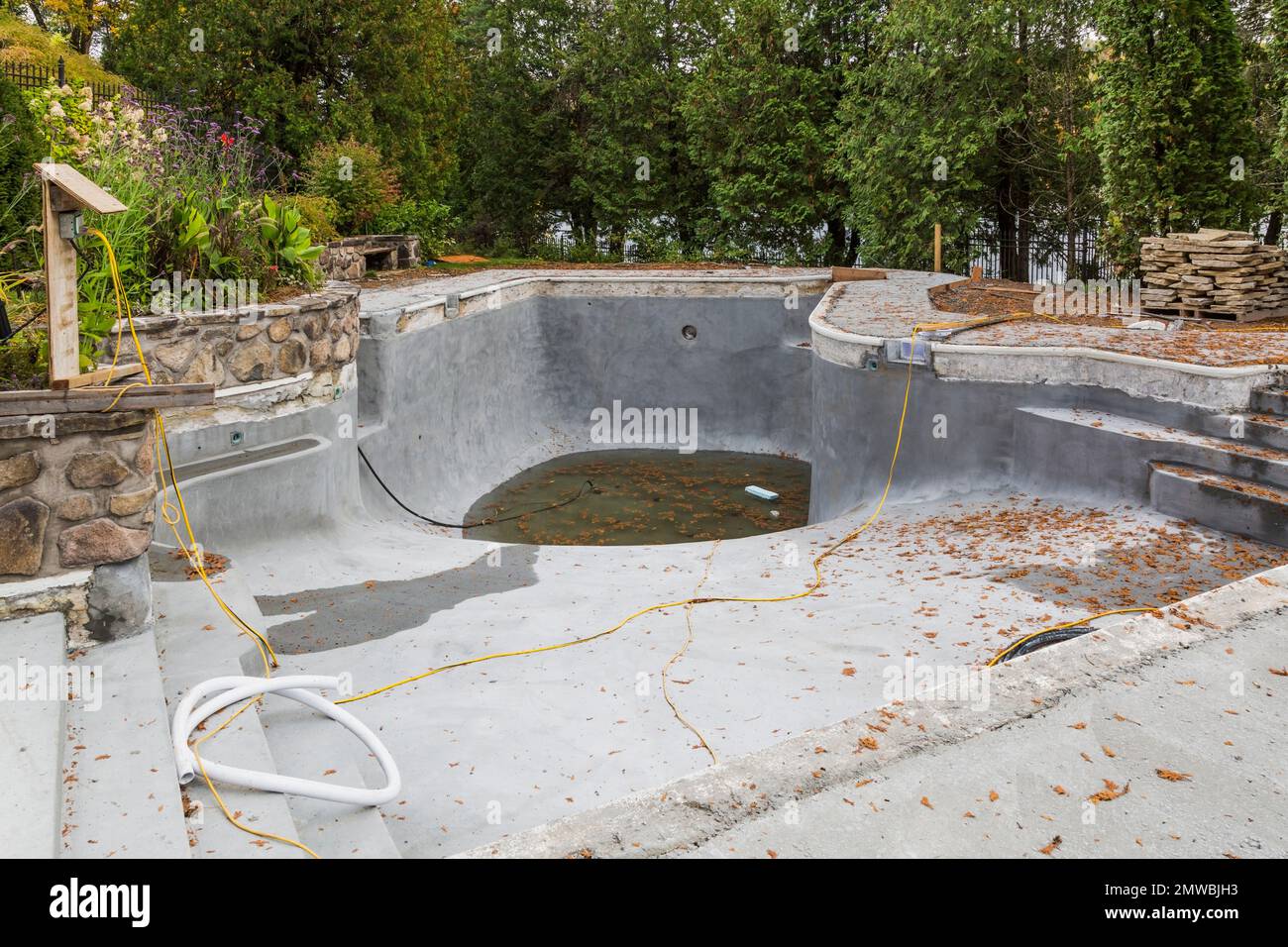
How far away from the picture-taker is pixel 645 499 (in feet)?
46.4

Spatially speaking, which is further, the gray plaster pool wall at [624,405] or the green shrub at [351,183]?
the green shrub at [351,183]

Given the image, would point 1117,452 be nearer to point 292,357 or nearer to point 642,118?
point 292,357

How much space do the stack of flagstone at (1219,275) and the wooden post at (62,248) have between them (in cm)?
1083

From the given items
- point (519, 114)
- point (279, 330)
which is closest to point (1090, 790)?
point (279, 330)

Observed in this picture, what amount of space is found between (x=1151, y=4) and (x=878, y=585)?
11322 mm

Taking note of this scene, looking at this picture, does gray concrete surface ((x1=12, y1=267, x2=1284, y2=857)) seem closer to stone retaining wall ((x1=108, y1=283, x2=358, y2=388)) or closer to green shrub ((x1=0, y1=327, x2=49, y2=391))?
stone retaining wall ((x1=108, y1=283, x2=358, y2=388))

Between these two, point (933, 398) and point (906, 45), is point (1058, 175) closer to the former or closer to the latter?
point (906, 45)

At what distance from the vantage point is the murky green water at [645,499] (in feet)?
41.5

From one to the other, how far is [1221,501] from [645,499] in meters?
7.59

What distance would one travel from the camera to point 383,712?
18.6 feet

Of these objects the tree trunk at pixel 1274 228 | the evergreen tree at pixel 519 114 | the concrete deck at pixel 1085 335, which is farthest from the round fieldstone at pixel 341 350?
the evergreen tree at pixel 519 114

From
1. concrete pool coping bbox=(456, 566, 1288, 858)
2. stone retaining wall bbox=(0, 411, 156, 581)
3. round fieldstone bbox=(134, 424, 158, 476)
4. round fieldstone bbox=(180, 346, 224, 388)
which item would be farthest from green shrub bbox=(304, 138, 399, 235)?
concrete pool coping bbox=(456, 566, 1288, 858)

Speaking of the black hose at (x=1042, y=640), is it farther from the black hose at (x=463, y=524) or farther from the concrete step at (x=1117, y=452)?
the black hose at (x=463, y=524)
